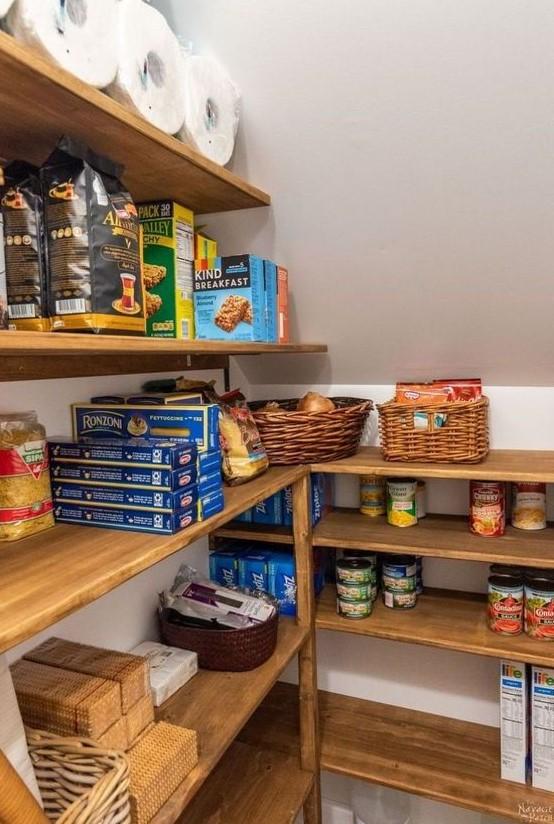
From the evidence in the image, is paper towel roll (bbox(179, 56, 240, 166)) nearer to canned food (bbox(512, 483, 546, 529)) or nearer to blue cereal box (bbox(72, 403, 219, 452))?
blue cereal box (bbox(72, 403, 219, 452))

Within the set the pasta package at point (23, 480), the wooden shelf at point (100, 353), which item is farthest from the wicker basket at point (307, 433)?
the pasta package at point (23, 480)

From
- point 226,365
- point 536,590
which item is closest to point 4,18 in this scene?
point 226,365

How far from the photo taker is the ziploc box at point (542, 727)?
1500 mm

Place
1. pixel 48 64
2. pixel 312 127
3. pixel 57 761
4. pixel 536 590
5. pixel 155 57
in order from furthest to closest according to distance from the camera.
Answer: pixel 536 590
pixel 312 127
pixel 155 57
pixel 57 761
pixel 48 64

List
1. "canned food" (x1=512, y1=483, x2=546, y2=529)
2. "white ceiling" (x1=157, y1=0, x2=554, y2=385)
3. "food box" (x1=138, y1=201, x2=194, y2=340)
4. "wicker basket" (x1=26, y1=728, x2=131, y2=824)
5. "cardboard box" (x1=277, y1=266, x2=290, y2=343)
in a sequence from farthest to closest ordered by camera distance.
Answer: "canned food" (x1=512, y1=483, x2=546, y2=529) → "cardboard box" (x1=277, y1=266, x2=290, y2=343) → "food box" (x1=138, y1=201, x2=194, y2=340) → "white ceiling" (x1=157, y1=0, x2=554, y2=385) → "wicker basket" (x1=26, y1=728, x2=131, y2=824)

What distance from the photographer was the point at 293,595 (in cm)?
164

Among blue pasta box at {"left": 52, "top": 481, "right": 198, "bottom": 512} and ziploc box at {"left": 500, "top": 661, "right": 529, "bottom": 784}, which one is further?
ziploc box at {"left": 500, "top": 661, "right": 529, "bottom": 784}

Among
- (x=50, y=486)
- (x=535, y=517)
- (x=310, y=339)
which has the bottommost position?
(x=535, y=517)

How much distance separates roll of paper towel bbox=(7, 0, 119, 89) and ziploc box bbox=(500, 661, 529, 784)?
1.56 meters

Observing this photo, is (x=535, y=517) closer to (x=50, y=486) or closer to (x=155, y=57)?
(x=50, y=486)

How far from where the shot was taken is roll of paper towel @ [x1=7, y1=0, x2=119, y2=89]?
0.79 m

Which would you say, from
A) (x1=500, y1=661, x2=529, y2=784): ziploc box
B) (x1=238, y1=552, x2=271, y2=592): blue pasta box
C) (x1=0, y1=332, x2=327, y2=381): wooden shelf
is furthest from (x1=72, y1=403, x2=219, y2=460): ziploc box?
(x1=500, y1=661, x2=529, y2=784): ziploc box

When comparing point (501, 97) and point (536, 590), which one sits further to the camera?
point (536, 590)

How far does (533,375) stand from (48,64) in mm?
1369
